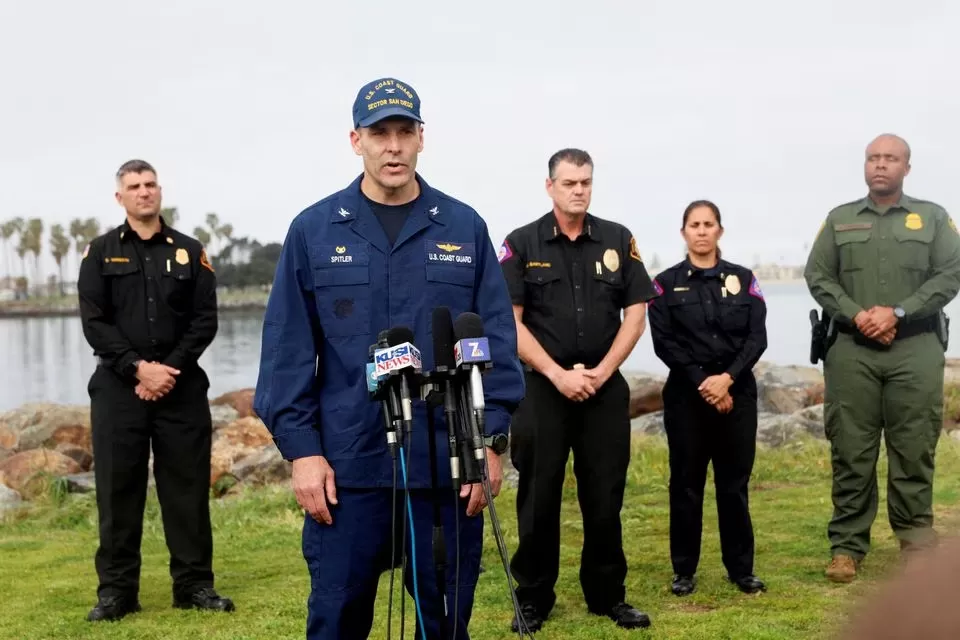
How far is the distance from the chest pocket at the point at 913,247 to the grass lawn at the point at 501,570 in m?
1.54

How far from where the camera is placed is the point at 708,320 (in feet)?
21.5

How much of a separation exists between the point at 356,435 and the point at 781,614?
3238 mm

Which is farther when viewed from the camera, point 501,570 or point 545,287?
point 501,570

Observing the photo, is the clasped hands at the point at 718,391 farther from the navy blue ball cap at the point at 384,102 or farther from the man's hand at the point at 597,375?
the navy blue ball cap at the point at 384,102

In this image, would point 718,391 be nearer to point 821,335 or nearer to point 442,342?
point 821,335

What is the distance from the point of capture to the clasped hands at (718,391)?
21.0 ft

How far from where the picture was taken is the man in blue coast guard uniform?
146 inches

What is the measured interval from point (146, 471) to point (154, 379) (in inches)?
25.0

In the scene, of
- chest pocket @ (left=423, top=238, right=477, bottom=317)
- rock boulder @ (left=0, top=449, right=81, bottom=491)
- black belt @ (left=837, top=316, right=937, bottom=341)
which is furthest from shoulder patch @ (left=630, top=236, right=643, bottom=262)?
rock boulder @ (left=0, top=449, right=81, bottom=491)

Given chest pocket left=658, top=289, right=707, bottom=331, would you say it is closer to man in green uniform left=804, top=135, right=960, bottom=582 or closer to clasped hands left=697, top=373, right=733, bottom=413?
clasped hands left=697, top=373, right=733, bottom=413

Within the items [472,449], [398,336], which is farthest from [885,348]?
[398,336]

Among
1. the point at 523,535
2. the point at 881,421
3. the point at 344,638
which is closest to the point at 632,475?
the point at 881,421

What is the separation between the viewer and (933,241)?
6.64 metres

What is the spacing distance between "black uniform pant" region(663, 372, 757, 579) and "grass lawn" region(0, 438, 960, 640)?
0.84 feet
